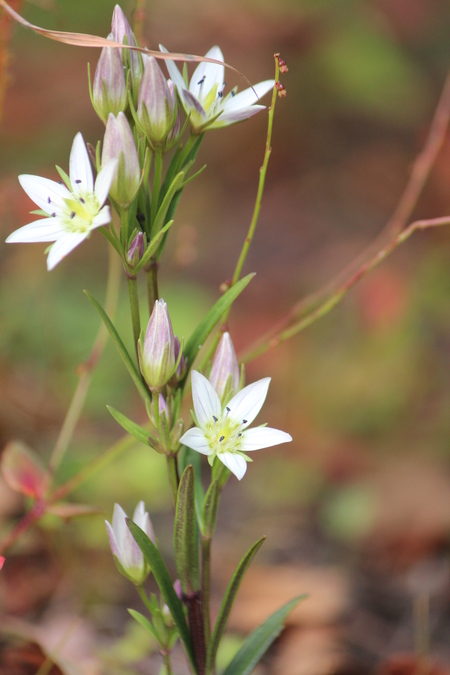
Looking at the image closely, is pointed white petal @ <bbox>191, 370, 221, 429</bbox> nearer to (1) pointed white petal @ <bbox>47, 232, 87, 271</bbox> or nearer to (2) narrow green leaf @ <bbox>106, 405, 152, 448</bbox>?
(2) narrow green leaf @ <bbox>106, 405, 152, 448</bbox>

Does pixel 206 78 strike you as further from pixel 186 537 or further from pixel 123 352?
pixel 186 537

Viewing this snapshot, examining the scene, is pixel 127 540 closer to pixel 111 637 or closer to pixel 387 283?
pixel 111 637

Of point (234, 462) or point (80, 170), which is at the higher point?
point (80, 170)

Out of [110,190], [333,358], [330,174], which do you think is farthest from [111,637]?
[330,174]

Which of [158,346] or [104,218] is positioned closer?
[104,218]

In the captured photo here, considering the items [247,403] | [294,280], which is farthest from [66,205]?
[294,280]

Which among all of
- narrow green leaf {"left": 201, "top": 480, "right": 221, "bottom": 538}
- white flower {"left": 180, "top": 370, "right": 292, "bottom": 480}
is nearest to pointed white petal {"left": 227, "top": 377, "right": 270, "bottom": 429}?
white flower {"left": 180, "top": 370, "right": 292, "bottom": 480}

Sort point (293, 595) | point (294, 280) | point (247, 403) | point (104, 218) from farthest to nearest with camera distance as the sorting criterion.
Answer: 1. point (294, 280)
2. point (293, 595)
3. point (247, 403)
4. point (104, 218)

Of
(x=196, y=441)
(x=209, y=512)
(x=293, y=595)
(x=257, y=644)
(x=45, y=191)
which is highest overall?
(x=45, y=191)
